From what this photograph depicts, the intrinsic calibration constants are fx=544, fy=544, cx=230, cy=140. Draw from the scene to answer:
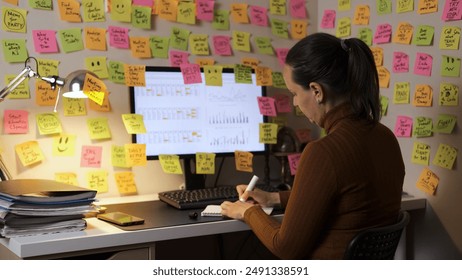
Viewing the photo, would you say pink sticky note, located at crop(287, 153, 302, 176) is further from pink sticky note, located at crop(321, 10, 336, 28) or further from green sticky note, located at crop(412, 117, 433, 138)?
pink sticky note, located at crop(321, 10, 336, 28)

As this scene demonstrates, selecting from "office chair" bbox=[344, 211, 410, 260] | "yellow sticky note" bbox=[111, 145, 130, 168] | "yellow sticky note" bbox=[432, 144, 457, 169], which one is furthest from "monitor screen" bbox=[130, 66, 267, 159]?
"office chair" bbox=[344, 211, 410, 260]

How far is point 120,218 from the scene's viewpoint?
1.52 meters

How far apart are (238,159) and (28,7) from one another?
0.94 meters

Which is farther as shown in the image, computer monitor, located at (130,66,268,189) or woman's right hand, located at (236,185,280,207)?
computer monitor, located at (130,66,268,189)

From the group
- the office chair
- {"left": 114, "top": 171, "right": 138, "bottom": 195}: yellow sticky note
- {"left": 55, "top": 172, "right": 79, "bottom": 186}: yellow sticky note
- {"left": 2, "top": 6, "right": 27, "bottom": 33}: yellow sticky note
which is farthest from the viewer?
{"left": 114, "top": 171, "right": 138, "bottom": 195}: yellow sticky note

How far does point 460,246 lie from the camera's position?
6.05 feet

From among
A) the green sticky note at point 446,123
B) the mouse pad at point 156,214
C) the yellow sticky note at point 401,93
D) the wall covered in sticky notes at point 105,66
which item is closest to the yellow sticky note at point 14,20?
the wall covered in sticky notes at point 105,66

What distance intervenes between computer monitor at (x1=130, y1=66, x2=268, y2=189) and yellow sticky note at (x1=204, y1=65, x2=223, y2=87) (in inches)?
0.6

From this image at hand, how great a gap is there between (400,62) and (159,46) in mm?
916

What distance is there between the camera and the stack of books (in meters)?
1.36

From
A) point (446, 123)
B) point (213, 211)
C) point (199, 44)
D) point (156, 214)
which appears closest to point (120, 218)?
point (156, 214)

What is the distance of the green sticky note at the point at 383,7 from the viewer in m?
2.08

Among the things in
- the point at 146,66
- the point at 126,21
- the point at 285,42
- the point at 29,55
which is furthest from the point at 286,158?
the point at 29,55

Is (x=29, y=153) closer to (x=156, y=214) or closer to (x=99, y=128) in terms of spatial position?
(x=99, y=128)
